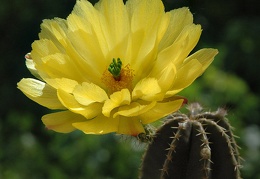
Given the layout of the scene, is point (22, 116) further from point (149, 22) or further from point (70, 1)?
point (149, 22)

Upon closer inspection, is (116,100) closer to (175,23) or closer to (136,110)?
(136,110)

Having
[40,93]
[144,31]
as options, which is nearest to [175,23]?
[144,31]

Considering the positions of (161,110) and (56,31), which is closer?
(161,110)

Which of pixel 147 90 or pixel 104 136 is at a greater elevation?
pixel 104 136

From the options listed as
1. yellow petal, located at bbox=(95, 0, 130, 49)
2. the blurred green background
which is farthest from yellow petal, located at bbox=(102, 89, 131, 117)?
the blurred green background

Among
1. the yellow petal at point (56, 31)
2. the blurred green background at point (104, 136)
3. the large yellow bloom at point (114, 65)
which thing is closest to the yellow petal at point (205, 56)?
the large yellow bloom at point (114, 65)

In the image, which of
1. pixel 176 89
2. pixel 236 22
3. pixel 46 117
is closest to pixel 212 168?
pixel 176 89

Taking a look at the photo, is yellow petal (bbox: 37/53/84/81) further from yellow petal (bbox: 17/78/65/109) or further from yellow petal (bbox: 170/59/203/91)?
yellow petal (bbox: 170/59/203/91)
